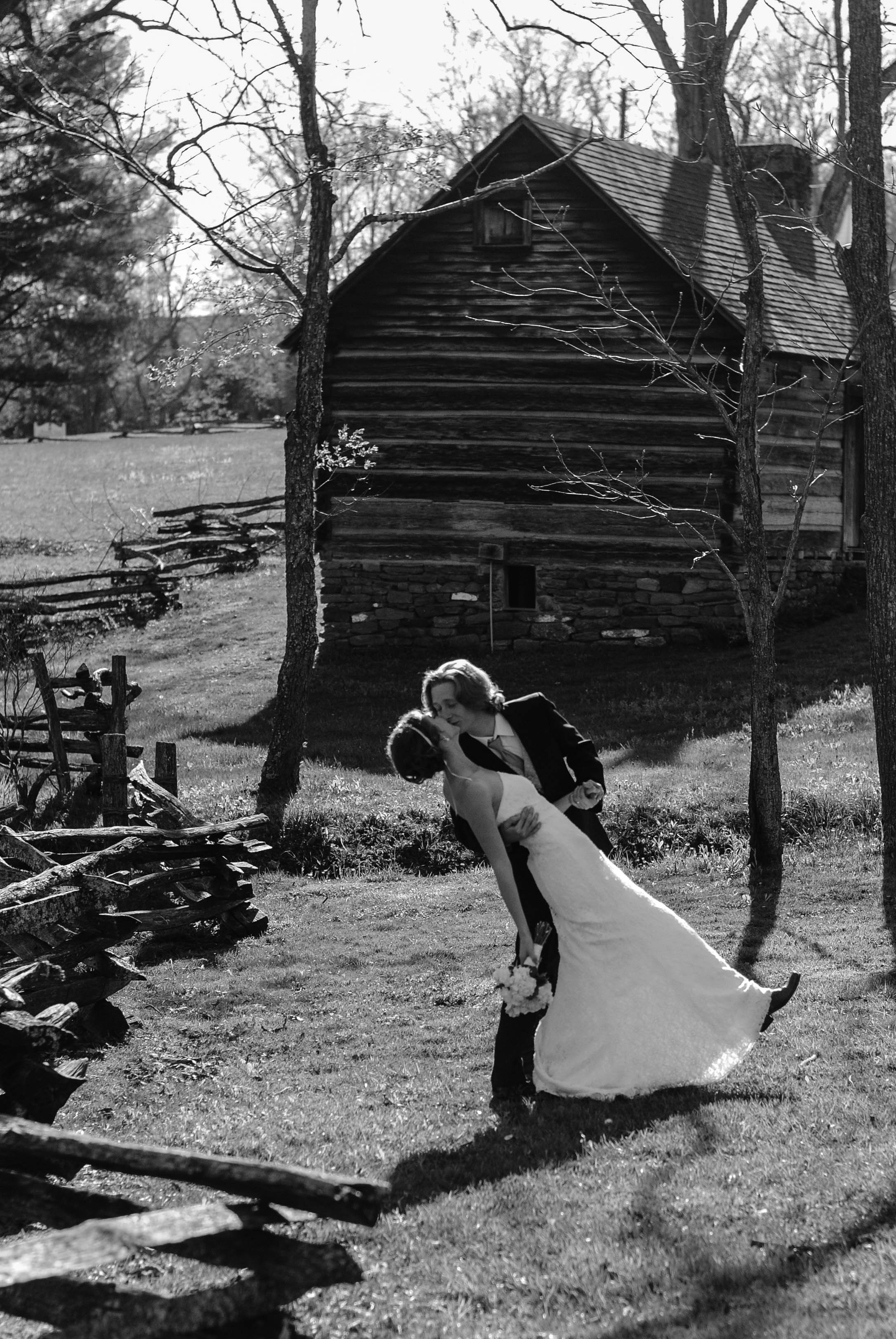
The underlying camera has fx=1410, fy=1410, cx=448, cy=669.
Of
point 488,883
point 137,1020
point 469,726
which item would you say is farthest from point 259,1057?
point 488,883

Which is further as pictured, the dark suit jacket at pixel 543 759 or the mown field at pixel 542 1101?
the dark suit jacket at pixel 543 759


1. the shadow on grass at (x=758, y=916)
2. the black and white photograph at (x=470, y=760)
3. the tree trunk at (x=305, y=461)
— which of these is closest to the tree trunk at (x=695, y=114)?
the black and white photograph at (x=470, y=760)

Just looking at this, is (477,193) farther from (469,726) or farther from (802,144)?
(469,726)

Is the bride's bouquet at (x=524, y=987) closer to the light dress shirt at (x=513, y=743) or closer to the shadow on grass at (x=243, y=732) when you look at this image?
the light dress shirt at (x=513, y=743)

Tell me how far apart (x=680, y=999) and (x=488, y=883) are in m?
5.32

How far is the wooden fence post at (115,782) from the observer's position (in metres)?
11.5

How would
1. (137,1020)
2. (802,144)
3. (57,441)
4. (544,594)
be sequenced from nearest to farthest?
(137,1020) < (802,144) < (544,594) < (57,441)

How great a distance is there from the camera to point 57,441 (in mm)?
62000

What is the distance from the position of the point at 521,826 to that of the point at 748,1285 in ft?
7.20

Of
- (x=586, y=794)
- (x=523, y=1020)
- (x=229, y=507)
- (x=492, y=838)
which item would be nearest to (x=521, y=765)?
(x=586, y=794)

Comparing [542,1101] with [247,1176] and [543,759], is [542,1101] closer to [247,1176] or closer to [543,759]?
[543,759]

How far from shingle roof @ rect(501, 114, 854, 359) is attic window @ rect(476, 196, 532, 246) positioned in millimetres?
943

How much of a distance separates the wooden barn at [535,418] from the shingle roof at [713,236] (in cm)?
8

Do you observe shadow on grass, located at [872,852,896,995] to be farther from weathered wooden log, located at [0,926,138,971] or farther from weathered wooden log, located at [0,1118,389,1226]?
weathered wooden log, located at [0,1118,389,1226]
